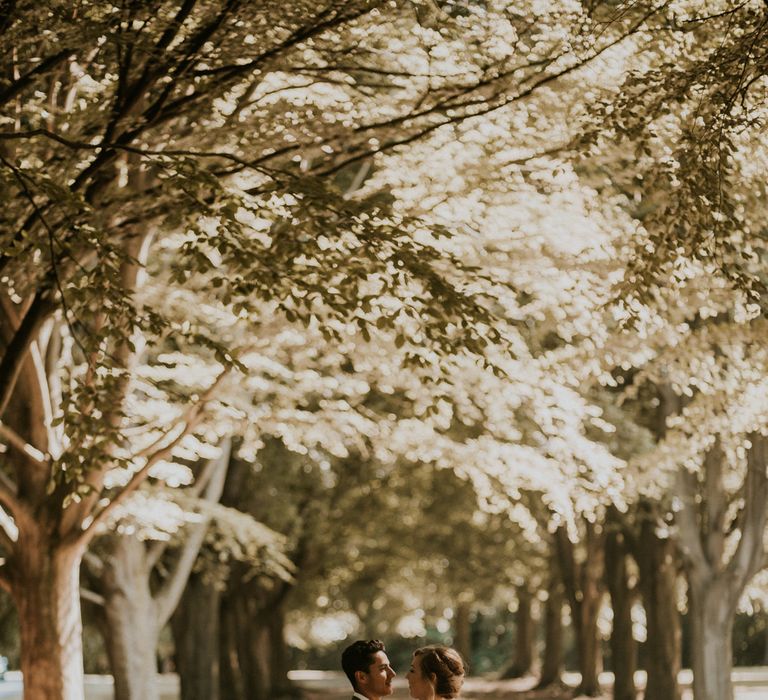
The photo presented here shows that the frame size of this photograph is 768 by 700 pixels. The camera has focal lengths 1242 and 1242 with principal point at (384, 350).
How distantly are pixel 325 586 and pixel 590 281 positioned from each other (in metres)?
25.3

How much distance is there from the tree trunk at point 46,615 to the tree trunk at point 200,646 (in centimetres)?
1134

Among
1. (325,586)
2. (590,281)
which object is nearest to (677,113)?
(590,281)

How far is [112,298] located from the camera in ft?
26.1

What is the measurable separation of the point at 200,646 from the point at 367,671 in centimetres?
1686

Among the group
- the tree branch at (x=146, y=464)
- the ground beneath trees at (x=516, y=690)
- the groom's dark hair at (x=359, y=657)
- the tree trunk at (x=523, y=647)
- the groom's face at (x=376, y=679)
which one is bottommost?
the ground beneath trees at (x=516, y=690)

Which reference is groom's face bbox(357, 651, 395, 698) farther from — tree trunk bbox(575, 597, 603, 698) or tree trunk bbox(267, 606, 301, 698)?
tree trunk bbox(267, 606, 301, 698)

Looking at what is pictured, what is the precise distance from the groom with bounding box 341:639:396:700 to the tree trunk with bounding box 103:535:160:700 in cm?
1175

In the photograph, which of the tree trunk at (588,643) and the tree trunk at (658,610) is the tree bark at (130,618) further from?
the tree trunk at (588,643)

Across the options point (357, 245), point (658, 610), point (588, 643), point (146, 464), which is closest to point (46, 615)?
point (146, 464)

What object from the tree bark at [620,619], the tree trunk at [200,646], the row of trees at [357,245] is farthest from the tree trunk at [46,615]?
the tree bark at [620,619]

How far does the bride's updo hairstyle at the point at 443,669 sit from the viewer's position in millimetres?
→ 6145

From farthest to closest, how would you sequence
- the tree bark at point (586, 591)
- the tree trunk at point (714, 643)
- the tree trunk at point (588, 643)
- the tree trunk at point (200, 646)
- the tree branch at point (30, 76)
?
the tree trunk at point (588, 643), the tree bark at point (586, 591), the tree trunk at point (200, 646), the tree trunk at point (714, 643), the tree branch at point (30, 76)

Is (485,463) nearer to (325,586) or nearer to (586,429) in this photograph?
(586,429)

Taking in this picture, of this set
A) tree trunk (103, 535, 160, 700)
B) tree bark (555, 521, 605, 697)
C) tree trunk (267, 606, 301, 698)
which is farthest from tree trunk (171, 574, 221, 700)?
tree bark (555, 521, 605, 697)
